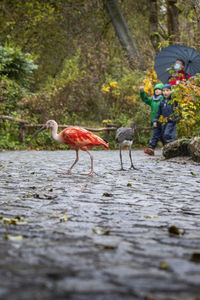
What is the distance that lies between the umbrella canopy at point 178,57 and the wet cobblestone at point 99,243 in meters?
8.10

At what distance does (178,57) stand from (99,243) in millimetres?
11343

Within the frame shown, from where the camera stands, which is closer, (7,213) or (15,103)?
(7,213)

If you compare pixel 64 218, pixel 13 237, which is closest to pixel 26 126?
pixel 64 218

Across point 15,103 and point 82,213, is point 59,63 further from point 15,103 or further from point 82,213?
point 82,213

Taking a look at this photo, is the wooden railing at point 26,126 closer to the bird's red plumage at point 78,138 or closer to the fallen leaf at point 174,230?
the bird's red plumage at point 78,138

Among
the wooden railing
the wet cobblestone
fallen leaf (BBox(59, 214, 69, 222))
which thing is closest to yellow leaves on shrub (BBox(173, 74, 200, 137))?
the wet cobblestone

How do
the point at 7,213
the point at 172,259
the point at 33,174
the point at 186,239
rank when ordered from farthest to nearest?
the point at 33,174 → the point at 7,213 → the point at 186,239 → the point at 172,259

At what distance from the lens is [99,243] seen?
9.75 ft

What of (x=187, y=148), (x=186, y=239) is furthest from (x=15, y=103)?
(x=186, y=239)

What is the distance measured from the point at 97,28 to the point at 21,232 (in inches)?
983

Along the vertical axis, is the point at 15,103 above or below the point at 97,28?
below

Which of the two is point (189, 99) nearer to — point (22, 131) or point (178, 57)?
point (178, 57)

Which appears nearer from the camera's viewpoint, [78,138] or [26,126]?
[78,138]

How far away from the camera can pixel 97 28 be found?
26.8 metres
